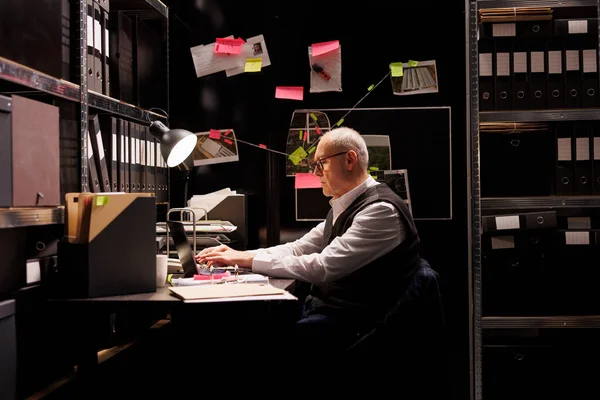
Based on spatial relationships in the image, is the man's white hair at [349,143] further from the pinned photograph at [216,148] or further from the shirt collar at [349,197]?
the pinned photograph at [216,148]

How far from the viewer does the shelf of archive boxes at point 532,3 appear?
2961 millimetres

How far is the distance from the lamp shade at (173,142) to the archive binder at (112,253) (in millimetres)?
585

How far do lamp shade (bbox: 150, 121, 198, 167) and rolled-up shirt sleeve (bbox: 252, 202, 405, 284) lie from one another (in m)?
0.57

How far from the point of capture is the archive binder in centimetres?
190

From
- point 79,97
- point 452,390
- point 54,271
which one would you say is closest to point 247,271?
point 54,271

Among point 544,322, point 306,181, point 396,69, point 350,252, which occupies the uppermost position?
point 396,69

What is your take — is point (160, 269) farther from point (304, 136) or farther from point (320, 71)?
point (320, 71)

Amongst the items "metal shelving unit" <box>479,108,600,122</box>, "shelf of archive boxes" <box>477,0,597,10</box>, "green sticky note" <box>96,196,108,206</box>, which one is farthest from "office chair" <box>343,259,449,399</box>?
"shelf of archive boxes" <box>477,0,597,10</box>

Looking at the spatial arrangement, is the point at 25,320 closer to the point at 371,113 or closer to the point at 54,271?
the point at 54,271

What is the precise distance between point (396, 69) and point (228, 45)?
3.03 feet

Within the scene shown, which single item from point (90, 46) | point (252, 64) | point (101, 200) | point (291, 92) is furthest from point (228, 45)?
point (101, 200)

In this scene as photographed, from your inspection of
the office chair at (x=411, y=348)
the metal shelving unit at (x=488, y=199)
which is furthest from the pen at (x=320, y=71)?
the office chair at (x=411, y=348)

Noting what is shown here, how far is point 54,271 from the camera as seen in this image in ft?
7.06

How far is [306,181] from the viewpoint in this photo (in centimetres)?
348
